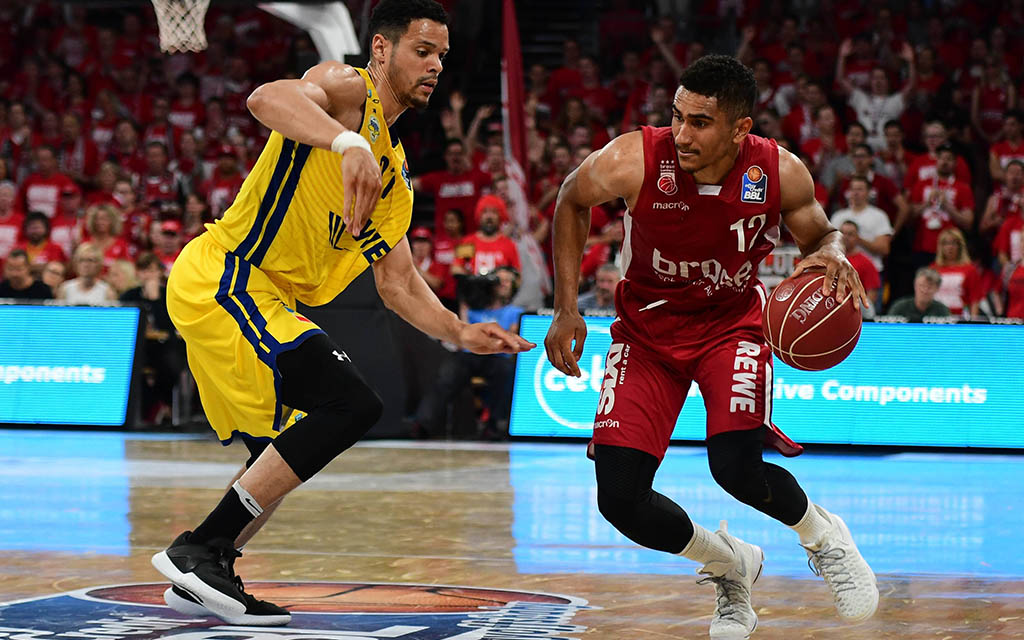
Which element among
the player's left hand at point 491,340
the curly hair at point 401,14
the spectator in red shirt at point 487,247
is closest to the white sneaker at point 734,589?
the player's left hand at point 491,340

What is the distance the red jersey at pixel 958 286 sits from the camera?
1246 centimetres

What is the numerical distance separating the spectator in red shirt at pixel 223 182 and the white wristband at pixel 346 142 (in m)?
11.1

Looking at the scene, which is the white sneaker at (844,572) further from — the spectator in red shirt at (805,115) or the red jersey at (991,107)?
the red jersey at (991,107)

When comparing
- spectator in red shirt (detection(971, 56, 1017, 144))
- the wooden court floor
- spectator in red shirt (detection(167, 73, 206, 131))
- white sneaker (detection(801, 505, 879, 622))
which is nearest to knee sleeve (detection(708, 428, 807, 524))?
white sneaker (detection(801, 505, 879, 622))

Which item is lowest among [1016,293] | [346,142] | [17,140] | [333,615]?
[333,615]

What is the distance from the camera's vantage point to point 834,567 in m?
4.89

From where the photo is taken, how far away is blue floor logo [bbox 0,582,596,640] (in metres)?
4.67

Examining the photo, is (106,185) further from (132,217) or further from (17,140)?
(17,140)

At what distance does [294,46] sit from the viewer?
19156 millimetres

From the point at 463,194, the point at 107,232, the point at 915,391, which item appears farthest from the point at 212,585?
the point at 463,194

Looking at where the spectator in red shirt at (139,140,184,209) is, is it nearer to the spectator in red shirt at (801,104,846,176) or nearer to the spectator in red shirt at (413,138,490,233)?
the spectator in red shirt at (413,138,490,233)

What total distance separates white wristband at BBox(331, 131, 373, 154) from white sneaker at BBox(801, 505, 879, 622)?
2.10 meters

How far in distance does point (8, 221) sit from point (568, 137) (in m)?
6.00

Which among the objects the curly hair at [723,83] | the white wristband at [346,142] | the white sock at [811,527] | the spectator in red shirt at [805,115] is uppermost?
the spectator in red shirt at [805,115]
